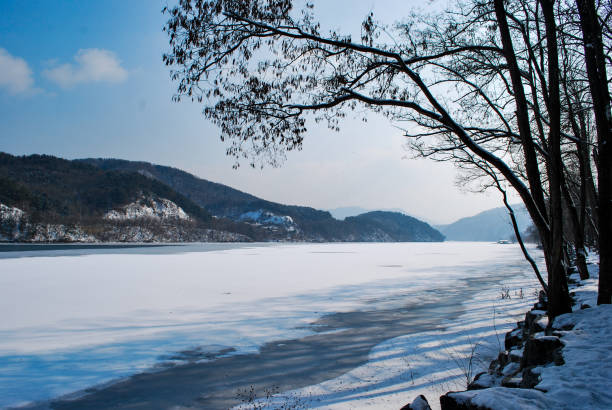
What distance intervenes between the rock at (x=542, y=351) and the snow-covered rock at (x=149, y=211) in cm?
15269

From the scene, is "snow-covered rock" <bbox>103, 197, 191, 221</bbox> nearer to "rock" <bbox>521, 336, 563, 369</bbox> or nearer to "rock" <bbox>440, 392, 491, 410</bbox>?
"rock" <bbox>521, 336, 563, 369</bbox>

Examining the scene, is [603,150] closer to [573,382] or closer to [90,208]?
[573,382]

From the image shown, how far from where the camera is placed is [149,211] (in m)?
157

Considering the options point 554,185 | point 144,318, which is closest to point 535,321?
point 554,185

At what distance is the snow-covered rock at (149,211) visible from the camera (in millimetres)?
147125

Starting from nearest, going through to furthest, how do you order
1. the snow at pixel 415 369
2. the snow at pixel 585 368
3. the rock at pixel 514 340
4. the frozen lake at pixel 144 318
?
the snow at pixel 585 368
the snow at pixel 415 369
the rock at pixel 514 340
the frozen lake at pixel 144 318

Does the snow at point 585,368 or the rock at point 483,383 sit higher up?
the snow at point 585,368

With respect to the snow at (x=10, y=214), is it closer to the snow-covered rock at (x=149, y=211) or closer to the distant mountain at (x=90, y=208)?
the distant mountain at (x=90, y=208)

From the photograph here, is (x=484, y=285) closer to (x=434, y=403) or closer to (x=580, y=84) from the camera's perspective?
Result: (x=580, y=84)

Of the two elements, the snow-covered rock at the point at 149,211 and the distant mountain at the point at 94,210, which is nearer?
the distant mountain at the point at 94,210

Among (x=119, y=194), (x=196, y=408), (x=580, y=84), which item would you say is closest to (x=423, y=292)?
(x=580, y=84)

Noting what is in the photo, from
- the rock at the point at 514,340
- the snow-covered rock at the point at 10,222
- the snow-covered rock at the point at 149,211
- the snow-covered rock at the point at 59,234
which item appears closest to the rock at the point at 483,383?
the rock at the point at 514,340

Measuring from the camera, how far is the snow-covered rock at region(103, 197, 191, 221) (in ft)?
483

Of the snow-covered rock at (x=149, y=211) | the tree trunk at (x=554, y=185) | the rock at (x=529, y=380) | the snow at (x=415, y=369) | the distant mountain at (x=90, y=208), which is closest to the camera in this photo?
the rock at (x=529, y=380)
